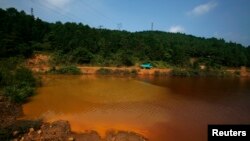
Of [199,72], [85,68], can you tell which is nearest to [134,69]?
[85,68]

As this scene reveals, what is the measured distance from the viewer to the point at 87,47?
148 ft

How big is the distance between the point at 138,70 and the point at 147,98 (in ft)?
70.2

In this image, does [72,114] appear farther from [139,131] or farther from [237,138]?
[237,138]

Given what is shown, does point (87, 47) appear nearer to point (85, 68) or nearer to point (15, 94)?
point (85, 68)

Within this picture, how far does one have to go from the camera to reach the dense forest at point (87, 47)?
39031 millimetres

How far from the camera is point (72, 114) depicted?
51.3 feet

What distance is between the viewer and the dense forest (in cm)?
3903

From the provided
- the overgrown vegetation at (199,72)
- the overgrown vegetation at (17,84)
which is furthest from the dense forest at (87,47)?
the overgrown vegetation at (17,84)

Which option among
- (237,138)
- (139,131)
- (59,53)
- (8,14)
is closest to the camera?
(237,138)

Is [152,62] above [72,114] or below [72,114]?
above

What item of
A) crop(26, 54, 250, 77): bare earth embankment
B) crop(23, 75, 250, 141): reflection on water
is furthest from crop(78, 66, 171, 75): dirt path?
crop(23, 75, 250, 141): reflection on water

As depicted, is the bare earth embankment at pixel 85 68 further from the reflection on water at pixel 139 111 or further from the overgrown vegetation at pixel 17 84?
the reflection on water at pixel 139 111

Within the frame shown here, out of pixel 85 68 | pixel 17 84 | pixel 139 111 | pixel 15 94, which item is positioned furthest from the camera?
pixel 85 68

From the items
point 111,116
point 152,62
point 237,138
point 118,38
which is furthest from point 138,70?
point 237,138
